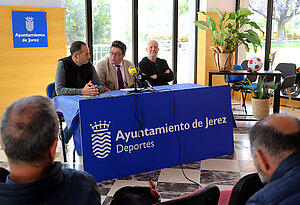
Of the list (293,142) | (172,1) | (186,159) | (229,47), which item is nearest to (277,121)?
(293,142)

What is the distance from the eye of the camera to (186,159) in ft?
14.1

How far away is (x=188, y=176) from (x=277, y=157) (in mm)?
2694

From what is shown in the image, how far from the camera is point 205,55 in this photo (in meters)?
8.84

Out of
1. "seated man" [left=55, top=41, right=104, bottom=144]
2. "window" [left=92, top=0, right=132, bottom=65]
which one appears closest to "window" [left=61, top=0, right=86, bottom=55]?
"window" [left=92, top=0, right=132, bottom=65]

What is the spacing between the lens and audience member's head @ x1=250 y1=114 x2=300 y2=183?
1.30 m

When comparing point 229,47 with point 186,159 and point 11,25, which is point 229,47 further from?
point 11,25

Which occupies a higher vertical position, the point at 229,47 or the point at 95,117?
the point at 229,47

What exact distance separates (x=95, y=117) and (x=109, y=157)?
1.58 ft

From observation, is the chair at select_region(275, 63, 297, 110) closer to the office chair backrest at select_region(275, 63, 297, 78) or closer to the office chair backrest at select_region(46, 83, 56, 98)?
the office chair backrest at select_region(275, 63, 297, 78)

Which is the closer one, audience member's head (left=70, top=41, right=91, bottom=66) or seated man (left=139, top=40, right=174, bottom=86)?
audience member's head (left=70, top=41, right=91, bottom=66)

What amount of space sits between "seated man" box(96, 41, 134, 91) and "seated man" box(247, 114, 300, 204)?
3818 millimetres

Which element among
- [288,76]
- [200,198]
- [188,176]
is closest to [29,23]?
[188,176]

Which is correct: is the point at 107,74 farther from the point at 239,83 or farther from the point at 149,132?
the point at 239,83

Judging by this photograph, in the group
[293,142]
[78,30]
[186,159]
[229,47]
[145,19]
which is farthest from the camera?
[145,19]
